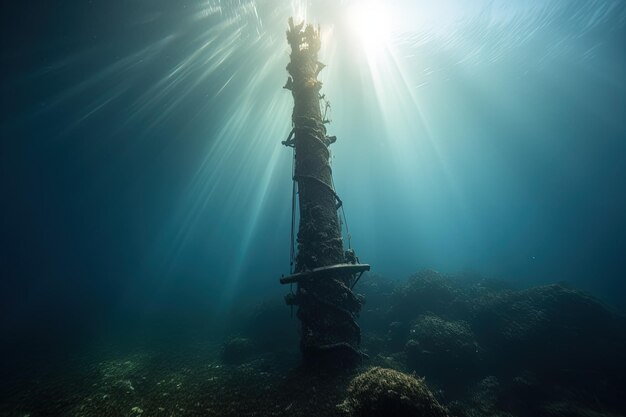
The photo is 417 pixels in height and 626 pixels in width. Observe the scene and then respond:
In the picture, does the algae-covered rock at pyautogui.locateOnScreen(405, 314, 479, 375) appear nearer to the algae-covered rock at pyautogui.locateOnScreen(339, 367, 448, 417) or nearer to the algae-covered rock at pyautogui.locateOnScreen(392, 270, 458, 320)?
the algae-covered rock at pyautogui.locateOnScreen(392, 270, 458, 320)

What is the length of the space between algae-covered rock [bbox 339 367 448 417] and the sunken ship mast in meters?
1.78

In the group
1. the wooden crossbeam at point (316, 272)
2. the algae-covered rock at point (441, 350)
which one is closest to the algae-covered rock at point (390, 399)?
the wooden crossbeam at point (316, 272)

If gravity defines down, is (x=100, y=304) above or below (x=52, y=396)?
below

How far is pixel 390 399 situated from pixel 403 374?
737mm

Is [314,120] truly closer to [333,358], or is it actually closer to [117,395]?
[333,358]

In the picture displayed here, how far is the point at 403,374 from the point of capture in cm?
411

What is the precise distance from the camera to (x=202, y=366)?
1084 cm

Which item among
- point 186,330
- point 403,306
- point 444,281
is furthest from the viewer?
point 186,330

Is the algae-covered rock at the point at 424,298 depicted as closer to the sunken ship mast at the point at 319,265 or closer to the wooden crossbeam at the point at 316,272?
the sunken ship mast at the point at 319,265

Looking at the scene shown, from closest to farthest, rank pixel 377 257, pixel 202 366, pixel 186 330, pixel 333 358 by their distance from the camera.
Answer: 1. pixel 333 358
2. pixel 202 366
3. pixel 186 330
4. pixel 377 257

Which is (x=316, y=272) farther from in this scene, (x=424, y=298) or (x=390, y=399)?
(x=424, y=298)

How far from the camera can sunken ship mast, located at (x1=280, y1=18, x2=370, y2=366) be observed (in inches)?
226

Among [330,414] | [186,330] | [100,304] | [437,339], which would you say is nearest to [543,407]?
[437,339]

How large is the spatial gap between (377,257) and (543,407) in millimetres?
75073
